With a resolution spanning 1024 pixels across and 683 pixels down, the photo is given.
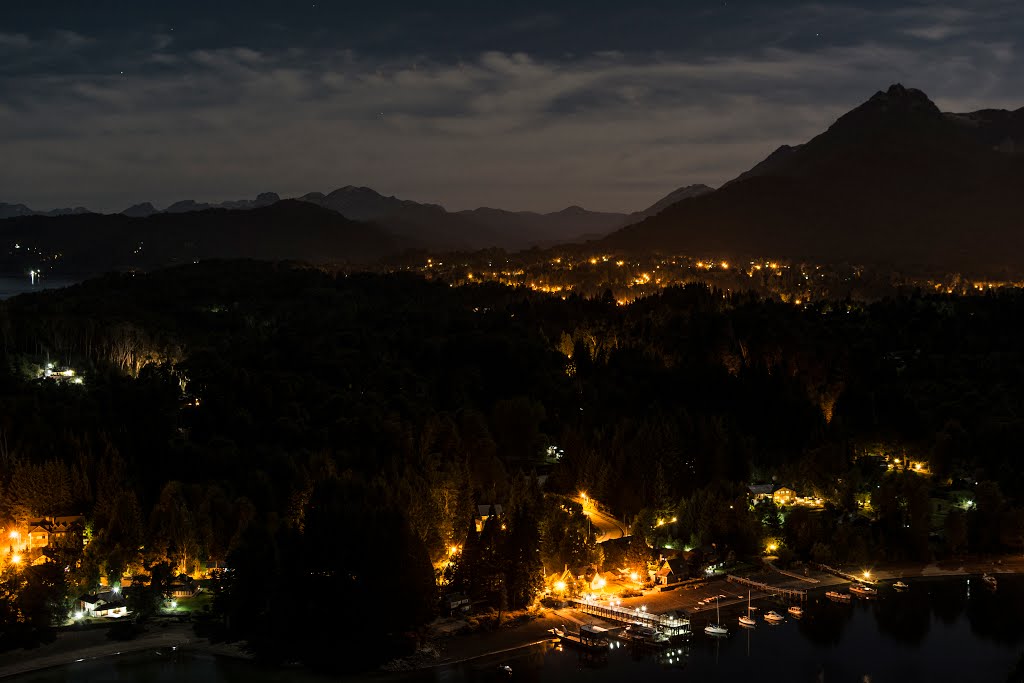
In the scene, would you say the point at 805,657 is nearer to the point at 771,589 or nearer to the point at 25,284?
the point at 771,589

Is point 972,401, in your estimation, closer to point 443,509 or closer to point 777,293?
point 443,509

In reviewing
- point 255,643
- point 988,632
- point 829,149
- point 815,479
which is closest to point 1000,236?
point 829,149

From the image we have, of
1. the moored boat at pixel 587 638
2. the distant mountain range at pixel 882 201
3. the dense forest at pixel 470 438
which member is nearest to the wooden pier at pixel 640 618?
the moored boat at pixel 587 638

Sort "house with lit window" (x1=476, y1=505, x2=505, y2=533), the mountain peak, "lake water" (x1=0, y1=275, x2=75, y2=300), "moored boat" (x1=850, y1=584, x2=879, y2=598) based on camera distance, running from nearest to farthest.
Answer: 1. "moored boat" (x1=850, y1=584, x2=879, y2=598)
2. "house with lit window" (x1=476, y1=505, x2=505, y2=533)
3. "lake water" (x1=0, y1=275, x2=75, y2=300)
4. the mountain peak

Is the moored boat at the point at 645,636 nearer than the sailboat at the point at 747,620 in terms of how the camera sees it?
Yes

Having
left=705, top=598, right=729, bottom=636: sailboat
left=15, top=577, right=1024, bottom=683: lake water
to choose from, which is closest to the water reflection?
left=15, top=577, right=1024, bottom=683: lake water

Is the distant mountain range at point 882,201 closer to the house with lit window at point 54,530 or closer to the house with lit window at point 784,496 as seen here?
the house with lit window at point 784,496

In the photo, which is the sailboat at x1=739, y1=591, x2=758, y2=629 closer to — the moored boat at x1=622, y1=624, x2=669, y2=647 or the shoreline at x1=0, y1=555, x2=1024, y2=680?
the moored boat at x1=622, y1=624, x2=669, y2=647
